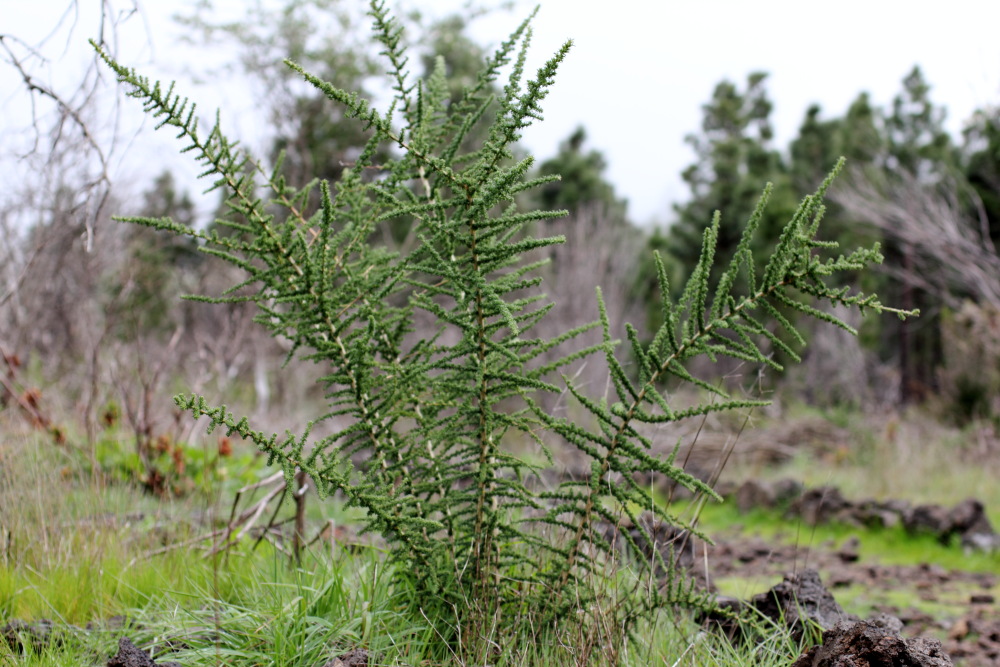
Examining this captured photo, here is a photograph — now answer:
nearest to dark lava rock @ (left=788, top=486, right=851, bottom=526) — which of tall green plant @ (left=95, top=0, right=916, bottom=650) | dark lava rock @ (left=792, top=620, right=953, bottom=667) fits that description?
dark lava rock @ (left=792, top=620, right=953, bottom=667)

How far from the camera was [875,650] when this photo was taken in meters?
1.83

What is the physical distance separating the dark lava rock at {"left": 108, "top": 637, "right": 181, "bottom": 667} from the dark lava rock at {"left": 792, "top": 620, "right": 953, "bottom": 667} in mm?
1669

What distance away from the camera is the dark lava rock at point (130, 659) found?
1880mm

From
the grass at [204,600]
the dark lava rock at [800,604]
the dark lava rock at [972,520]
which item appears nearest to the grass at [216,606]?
the grass at [204,600]

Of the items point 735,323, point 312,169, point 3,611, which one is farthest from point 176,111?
point 312,169

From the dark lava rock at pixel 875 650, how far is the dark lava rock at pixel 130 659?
1.67 metres

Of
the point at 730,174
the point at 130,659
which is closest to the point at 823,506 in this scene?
the point at 130,659

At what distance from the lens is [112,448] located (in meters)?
5.30

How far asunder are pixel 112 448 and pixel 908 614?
512 centimetres

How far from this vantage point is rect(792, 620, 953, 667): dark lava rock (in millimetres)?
1825

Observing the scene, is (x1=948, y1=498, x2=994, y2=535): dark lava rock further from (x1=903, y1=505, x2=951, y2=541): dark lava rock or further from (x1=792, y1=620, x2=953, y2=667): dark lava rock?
(x1=792, y1=620, x2=953, y2=667): dark lava rock

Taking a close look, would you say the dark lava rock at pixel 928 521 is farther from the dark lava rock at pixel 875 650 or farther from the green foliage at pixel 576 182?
the green foliage at pixel 576 182

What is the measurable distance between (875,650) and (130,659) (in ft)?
5.97

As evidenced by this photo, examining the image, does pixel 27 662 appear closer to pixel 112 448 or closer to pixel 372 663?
pixel 372 663
